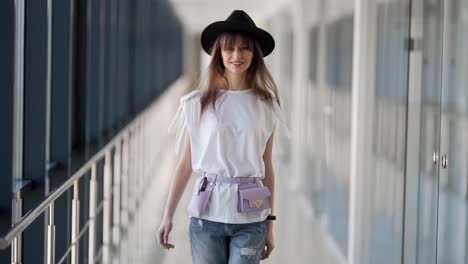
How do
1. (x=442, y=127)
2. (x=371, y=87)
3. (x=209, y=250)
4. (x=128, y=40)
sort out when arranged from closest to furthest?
(x=209, y=250), (x=442, y=127), (x=371, y=87), (x=128, y=40)

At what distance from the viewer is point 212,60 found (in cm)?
237

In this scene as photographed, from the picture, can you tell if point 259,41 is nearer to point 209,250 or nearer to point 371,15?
point 209,250

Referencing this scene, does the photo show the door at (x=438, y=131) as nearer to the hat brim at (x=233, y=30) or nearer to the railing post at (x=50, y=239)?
the hat brim at (x=233, y=30)

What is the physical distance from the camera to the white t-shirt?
2289 mm

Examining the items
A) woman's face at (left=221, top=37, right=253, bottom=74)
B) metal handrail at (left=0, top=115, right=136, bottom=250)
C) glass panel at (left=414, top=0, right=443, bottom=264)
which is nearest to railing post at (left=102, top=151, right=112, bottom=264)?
metal handrail at (left=0, top=115, right=136, bottom=250)

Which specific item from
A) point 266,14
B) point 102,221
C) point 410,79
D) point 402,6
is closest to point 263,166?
point 410,79

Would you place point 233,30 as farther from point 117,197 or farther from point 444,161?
point 117,197

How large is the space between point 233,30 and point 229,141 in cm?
27

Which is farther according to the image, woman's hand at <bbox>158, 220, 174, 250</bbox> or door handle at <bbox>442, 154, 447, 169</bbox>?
door handle at <bbox>442, 154, 447, 169</bbox>

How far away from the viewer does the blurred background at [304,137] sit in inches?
105

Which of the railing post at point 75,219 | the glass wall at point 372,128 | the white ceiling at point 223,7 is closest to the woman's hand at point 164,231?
the railing post at point 75,219

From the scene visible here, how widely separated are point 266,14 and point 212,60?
31.9 feet

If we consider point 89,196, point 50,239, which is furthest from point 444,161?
point 89,196

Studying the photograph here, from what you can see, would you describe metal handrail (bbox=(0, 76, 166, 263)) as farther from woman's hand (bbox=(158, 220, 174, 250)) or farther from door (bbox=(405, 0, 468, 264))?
door (bbox=(405, 0, 468, 264))
